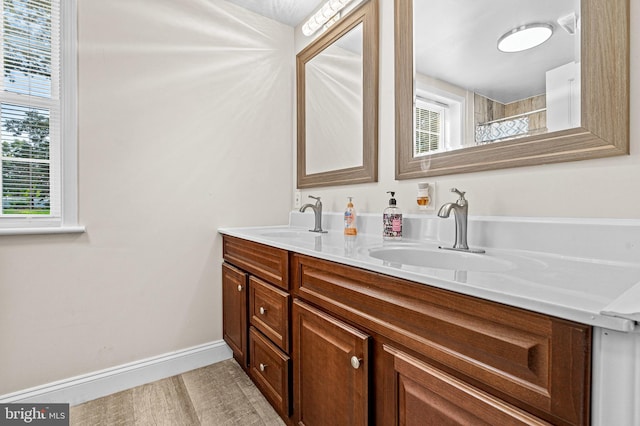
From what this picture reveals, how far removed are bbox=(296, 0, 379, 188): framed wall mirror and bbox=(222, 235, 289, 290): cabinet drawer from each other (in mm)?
632

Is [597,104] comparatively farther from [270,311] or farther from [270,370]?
[270,370]

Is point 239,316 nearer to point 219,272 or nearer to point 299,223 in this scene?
point 219,272

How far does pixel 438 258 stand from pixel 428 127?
23.0 inches

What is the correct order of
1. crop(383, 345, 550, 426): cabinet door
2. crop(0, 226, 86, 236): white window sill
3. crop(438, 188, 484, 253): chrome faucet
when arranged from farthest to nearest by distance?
crop(0, 226, 86, 236): white window sill < crop(438, 188, 484, 253): chrome faucet < crop(383, 345, 550, 426): cabinet door

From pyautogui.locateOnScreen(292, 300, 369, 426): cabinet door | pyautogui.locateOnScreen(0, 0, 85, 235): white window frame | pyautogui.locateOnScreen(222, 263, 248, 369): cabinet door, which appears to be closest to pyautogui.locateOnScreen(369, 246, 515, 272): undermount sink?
pyautogui.locateOnScreen(292, 300, 369, 426): cabinet door

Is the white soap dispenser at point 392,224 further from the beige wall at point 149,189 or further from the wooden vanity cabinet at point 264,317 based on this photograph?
the beige wall at point 149,189

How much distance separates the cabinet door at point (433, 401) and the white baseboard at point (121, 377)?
1.45 meters

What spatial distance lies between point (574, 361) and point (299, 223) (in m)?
1.76

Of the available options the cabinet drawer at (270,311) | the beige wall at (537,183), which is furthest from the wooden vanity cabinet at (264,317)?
the beige wall at (537,183)

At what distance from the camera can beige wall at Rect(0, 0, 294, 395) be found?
149 centimetres

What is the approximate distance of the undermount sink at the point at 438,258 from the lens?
96cm

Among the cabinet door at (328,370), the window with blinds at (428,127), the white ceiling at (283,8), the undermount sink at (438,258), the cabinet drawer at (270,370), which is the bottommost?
the cabinet drawer at (270,370)

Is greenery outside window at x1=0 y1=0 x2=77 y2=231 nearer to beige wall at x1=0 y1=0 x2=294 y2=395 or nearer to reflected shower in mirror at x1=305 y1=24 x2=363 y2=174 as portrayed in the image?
beige wall at x1=0 y1=0 x2=294 y2=395

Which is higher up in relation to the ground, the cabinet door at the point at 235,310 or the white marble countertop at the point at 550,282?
the white marble countertop at the point at 550,282
